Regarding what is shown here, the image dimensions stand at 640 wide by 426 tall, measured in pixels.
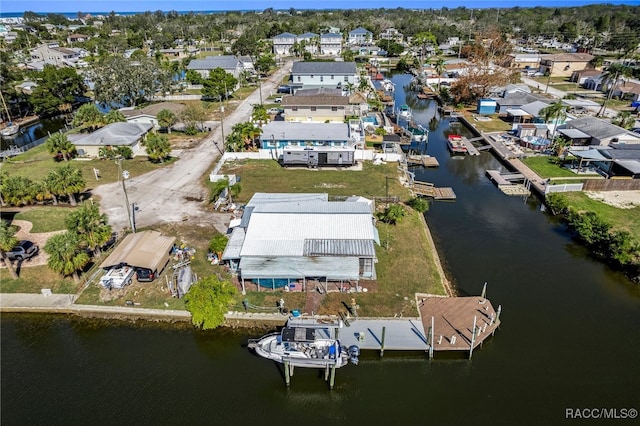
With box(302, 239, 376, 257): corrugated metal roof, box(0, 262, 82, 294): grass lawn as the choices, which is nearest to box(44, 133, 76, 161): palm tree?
box(0, 262, 82, 294): grass lawn

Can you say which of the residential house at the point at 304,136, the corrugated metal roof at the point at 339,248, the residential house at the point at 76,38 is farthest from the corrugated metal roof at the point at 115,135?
the residential house at the point at 76,38

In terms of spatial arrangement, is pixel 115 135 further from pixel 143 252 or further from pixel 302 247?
pixel 302 247

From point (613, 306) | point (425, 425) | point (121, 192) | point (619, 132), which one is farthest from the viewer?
point (619, 132)

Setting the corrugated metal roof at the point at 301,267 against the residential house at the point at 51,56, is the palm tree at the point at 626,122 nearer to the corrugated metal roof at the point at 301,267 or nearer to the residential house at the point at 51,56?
the corrugated metal roof at the point at 301,267

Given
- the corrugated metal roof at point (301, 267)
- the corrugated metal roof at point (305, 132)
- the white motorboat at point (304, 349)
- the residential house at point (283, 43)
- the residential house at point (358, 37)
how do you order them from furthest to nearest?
1. the residential house at point (358, 37)
2. the residential house at point (283, 43)
3. the corrugated metal roof at point (305, 132)
4. the corrugated metal roof at point (301, 267)
5. the white motorboat at point (304, 349)

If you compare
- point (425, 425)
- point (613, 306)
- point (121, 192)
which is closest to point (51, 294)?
point (121, 192)

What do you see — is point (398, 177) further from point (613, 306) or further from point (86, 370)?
point (86, 370)

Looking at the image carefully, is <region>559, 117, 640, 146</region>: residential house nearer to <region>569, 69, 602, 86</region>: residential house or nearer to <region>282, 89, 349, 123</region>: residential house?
<region>282, 89, 349, 123</region>: residential house

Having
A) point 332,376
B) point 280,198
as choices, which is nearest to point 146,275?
point 280,198
